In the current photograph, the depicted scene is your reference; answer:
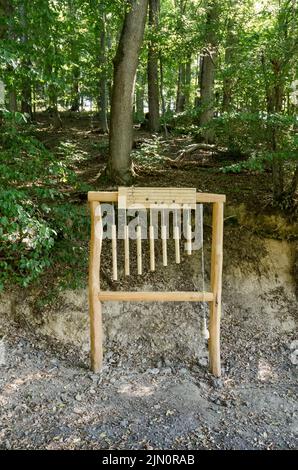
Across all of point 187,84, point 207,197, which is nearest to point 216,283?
point 207,197

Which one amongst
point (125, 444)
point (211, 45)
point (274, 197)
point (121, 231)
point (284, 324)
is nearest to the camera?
point (125, 444)

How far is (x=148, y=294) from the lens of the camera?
4027 mm

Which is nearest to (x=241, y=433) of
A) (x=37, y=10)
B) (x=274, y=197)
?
(x=274, y=197)

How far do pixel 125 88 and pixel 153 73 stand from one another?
456 cm

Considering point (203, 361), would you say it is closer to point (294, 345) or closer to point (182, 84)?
point (294, 345)

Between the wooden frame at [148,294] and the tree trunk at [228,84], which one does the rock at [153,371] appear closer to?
the wooden frame at [148,294]

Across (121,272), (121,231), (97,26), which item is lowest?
(121,272)

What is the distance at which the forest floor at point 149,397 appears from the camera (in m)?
3.32

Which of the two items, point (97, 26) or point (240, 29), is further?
point (97, 26)

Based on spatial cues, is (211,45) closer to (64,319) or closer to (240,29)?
(240,29)

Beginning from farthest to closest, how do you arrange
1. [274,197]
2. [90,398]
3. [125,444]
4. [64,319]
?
[274,197]
[64,319]
[90,398]
[125,444]

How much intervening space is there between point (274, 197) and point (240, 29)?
3.14 meters

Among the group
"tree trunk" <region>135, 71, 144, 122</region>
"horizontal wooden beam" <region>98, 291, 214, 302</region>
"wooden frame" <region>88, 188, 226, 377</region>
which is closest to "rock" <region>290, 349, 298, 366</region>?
"wooden frame" <region>88, 188, 226, 377</region>

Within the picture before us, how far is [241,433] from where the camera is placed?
3451 millimetres
